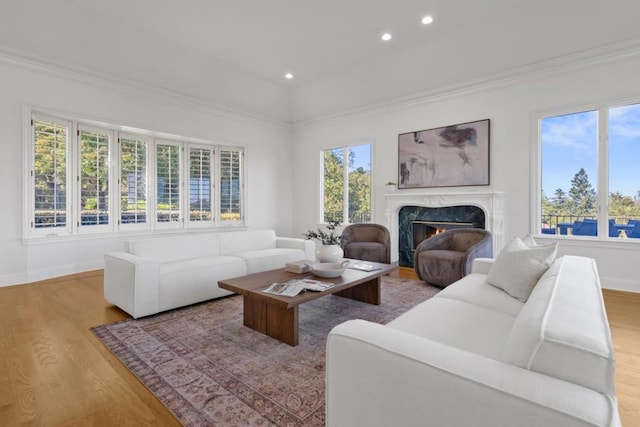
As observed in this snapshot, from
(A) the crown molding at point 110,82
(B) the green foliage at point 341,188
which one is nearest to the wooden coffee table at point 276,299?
(B) the green foliage at point 341,188

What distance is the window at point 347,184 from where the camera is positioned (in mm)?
6414

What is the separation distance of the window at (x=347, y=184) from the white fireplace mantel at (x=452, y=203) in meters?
0.62

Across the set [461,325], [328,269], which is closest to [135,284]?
[328,269]

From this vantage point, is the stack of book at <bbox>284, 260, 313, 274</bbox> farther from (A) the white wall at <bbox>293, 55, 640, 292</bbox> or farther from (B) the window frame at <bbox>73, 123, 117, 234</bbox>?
(B) the window frame at <bbox>73, 123, 117, 234</bbox>

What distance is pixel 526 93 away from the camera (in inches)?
181

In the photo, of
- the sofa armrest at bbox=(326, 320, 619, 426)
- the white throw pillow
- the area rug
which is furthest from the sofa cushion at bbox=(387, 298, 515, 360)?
the area rug

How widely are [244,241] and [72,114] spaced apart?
10.1ft

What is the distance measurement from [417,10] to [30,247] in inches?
235

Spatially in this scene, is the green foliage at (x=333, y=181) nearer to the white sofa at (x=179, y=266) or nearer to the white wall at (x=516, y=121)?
the white wall at (x=516, y=121)

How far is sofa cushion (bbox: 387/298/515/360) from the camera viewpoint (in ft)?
4.92

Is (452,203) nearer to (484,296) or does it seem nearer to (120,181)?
(484,296)

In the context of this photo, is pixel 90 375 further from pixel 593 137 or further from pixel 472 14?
pixel 593 137

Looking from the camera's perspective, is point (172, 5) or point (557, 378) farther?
point (172, 5)

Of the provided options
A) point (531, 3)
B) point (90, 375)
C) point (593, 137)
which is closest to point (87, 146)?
point (90, 375)
